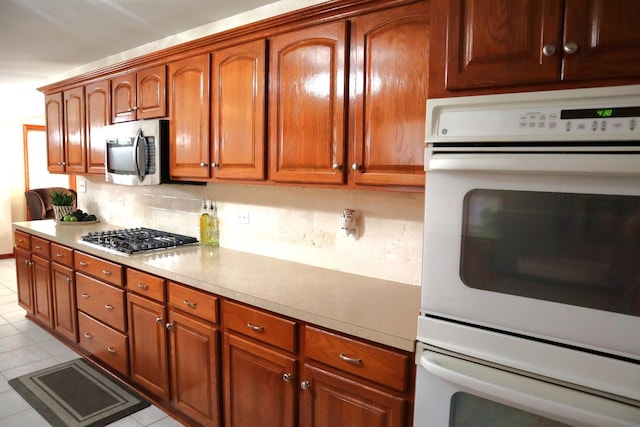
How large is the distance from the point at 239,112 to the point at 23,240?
8.86 feet

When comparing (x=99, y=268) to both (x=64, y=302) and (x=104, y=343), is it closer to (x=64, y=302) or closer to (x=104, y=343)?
(x=104, y=343)

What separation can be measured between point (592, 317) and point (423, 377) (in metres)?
0.50

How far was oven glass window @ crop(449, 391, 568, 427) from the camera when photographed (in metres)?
1.12

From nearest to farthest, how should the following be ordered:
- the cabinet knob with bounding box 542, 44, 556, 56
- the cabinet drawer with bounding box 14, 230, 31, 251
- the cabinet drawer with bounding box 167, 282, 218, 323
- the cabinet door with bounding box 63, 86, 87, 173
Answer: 1. the cabinet knob with bounding box 542, 44, 556, 56
2. the cabinet drawer with bounding box 167, 282, 218, 323
3. the cabinet door with bounding box 63, 86, 87, 173
4. the cabinet drawer with bounding box 14, 230, 31, 251

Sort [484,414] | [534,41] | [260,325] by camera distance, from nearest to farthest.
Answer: [534,41]
[484,414]
[260,325]

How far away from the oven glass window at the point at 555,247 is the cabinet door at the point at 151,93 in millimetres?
2122

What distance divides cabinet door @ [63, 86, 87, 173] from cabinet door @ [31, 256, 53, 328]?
2.67 feet

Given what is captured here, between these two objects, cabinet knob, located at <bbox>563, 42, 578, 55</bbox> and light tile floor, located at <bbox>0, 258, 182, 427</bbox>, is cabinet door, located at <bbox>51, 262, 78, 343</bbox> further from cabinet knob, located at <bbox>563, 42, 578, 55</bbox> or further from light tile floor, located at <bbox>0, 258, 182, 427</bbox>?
cabinet knob, located at <bbox>563, 42, 578, 55</bbox>

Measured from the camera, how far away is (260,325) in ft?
5.59

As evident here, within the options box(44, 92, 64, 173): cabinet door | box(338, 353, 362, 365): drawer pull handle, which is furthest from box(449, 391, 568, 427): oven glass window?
box(44, 92, 64, 173): cabinet door

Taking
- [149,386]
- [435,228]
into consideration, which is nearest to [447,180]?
[435,228]

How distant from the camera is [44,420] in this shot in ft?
7.37

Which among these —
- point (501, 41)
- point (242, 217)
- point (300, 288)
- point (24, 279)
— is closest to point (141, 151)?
point (242, 217)

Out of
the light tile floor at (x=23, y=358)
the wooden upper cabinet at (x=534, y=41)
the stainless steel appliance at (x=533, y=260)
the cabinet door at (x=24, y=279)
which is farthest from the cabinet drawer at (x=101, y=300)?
the wooden upper cabinet at (x=534, y=41)
